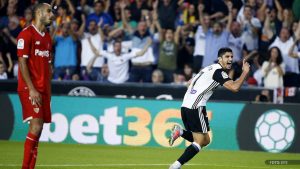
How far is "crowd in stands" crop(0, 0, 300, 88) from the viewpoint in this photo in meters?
21.5

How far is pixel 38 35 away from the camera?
470 inches

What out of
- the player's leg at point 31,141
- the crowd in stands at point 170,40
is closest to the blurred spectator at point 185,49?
the crowd in stands at point 170,40

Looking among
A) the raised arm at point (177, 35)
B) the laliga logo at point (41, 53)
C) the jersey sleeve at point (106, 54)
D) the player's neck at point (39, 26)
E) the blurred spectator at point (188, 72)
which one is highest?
the player's neck at point (39, 26)

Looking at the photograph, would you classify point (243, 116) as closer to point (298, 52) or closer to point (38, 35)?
point (298, 52)

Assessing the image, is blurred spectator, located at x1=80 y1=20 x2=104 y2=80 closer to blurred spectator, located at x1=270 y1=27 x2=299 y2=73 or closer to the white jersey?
blurred spectator, located at x1=270 y1=27 x2=299 y2=73

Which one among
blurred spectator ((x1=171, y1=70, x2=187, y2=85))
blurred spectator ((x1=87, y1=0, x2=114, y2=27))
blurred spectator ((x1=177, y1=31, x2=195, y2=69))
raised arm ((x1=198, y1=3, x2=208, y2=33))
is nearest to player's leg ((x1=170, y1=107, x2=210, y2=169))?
blurred spectator ((x1=171, y1=70, x2=187, y2=85))

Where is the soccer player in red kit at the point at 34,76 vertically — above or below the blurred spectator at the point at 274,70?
above

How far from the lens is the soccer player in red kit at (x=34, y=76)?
11.7 m

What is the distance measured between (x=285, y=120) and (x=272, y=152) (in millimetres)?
768

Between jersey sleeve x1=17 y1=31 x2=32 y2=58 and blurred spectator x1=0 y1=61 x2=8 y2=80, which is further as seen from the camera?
blurred spectator x1=0 y1=61 x2=8 y2=80

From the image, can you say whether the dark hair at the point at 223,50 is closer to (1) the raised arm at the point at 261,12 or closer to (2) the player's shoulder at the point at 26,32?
(2) the player's shoulder at the point at 26,32

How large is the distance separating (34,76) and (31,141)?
0.90 metres

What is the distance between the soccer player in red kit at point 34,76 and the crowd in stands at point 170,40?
9856 millimetres

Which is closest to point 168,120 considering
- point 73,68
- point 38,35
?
point 73,68
